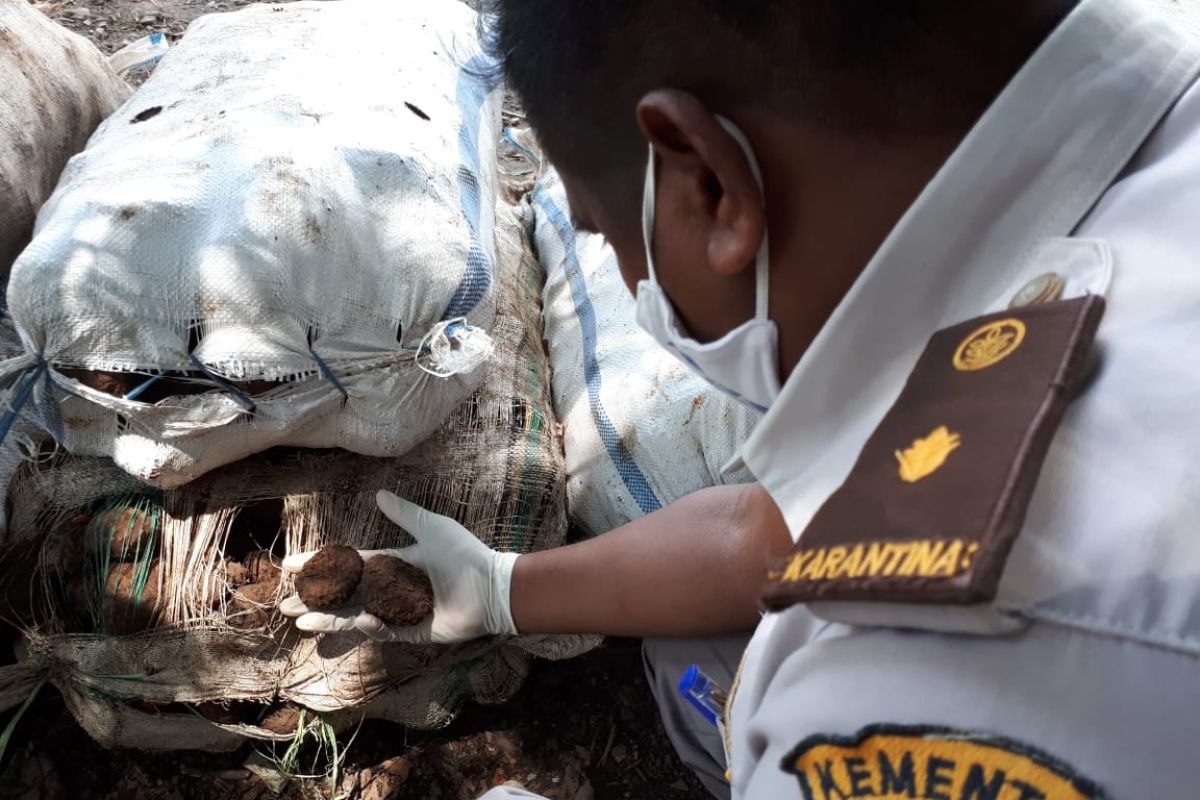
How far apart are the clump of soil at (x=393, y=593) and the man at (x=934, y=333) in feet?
1.87

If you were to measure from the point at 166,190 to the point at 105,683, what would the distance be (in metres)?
0.65

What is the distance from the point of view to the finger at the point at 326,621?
1.13 metres

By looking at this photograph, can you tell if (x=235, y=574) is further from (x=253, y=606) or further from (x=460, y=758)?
(x=460, y=758)

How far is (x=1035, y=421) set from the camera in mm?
425

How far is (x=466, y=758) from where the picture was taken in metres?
1.38

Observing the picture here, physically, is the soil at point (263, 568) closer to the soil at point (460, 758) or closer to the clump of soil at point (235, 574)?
the clump of soil at point (235, 574)

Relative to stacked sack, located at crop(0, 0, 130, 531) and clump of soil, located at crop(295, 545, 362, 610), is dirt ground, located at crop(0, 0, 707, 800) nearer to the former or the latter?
clump of soil, located at crop(295, 545, 362, 610)

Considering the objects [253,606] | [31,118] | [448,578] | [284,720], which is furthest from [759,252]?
[31,118]

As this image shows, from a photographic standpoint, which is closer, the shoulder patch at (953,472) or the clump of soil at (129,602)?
the shoulder patch at (953,472)

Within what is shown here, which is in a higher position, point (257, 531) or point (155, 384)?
point (155, 384)

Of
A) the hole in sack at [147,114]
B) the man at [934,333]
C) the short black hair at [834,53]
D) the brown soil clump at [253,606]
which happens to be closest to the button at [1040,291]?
the man at [934,333]

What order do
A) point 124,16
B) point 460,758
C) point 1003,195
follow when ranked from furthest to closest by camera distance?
point 124,16 < point 460,758 < point 1003,195

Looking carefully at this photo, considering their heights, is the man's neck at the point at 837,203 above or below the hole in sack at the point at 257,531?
above

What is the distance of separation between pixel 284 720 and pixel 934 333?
1.07 metres
